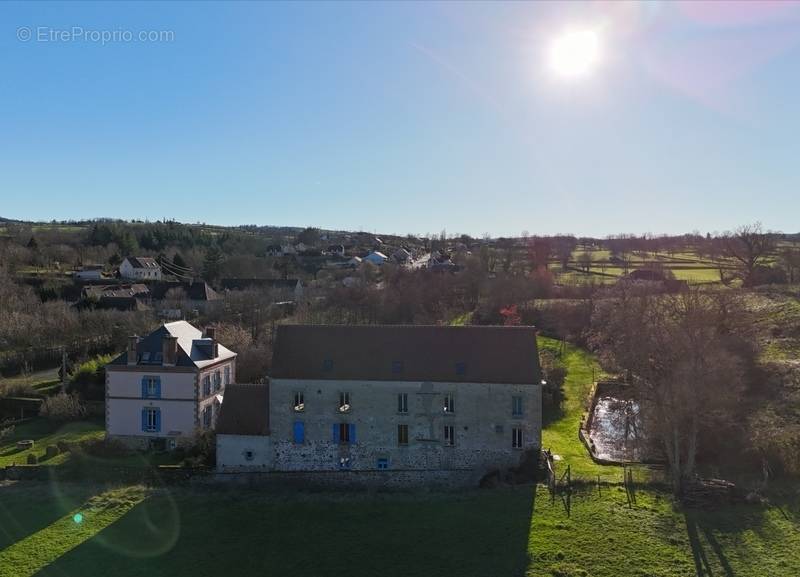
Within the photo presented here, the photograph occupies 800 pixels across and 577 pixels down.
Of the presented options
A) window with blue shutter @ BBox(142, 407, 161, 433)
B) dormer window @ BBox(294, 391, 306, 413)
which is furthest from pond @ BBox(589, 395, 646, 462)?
window with blue shutter @ BBox(142, 407, 161, 433)

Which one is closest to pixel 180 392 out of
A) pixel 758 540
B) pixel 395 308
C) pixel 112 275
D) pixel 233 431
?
pixel 233 431

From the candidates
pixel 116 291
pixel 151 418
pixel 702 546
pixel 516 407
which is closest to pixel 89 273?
pixel 116 291

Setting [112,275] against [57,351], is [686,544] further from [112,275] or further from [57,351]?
[112,275]

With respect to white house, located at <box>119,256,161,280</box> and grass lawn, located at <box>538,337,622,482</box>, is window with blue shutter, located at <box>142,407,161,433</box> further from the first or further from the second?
white house, located at <box>119,256,161,280</box>

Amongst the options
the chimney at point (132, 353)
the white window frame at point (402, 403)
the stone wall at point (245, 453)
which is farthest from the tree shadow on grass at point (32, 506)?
the white window frame at point (402, 403)

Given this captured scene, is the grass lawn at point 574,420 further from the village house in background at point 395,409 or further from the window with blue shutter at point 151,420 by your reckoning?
the window with blue shutter at point 151,420

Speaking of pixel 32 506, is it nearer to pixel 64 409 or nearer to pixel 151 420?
pixel 151 420
